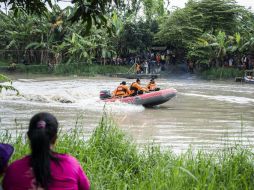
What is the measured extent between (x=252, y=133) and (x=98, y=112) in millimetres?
5575

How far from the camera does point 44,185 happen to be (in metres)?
2.49

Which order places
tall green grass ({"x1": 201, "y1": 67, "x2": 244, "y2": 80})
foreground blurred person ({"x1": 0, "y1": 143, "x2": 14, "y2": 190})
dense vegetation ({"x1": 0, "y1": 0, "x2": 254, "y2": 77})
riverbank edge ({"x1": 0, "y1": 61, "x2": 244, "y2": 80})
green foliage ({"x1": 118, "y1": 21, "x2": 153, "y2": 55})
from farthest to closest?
green foliage ({"x1": 118, "y1": 21, "x2": 153, "y2": 55}), riverbank edge ({"x1": 0, "y1": 61, "x2": 244, "y2": 80}), dense vegetation ({"x1": 0, "y1": 0, "x2": 254, "y2": 77}), tall green grass ({"x1": 201, "y1": 67, "x2": 244, "y2": 80}), foreground blurred person ({"x1": 0, "y1": 143, "x2": 14, "y2": 190})

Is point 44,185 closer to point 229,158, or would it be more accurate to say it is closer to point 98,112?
point 229,158

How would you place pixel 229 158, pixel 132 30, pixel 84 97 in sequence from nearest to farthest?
pixel 229 158 < pixel 84 97 < pixel 132 30

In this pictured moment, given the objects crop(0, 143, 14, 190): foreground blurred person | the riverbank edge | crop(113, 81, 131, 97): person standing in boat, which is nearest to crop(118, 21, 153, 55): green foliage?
the riverbank edge

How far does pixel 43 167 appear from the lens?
2.46m

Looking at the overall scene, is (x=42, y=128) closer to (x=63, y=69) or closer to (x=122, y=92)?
(x=122, y=92)

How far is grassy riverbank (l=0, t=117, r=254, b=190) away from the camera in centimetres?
453

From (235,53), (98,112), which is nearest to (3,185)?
(98,112)

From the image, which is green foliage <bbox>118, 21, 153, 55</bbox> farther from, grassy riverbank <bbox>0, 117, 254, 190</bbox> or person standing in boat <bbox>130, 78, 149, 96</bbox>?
grassy riverbank <bbox>0, 117, 254, 190</bbox>

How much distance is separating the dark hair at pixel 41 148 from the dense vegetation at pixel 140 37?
89.2 feet

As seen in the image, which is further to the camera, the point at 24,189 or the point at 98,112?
the point at 98,112

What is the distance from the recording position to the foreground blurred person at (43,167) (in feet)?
8.13

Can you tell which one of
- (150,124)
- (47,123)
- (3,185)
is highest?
(47,123)
